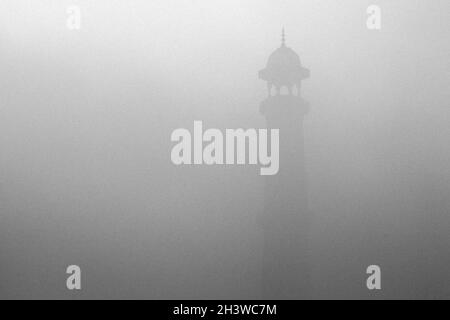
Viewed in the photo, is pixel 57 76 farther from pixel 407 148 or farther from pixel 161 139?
pixel 407 148

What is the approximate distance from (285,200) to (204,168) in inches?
13.7

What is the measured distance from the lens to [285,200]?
2.20m

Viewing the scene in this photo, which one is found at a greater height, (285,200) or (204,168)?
(204,168)

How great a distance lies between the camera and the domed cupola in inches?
86.7

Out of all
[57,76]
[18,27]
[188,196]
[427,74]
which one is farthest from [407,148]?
[18,27]

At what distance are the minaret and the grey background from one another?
0.04 m

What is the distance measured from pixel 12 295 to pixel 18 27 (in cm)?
107

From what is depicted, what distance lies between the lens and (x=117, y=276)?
2.21 meters

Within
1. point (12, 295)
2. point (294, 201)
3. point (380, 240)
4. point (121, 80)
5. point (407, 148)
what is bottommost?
point (12, 295)

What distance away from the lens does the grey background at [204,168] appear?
2197 mm

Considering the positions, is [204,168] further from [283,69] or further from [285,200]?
[283,69]

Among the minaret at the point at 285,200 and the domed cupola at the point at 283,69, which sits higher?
the domed cupola at the point at 283,69

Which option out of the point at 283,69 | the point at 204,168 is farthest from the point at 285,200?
the point at 283,69

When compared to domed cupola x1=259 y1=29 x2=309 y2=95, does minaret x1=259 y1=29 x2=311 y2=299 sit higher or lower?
lower
